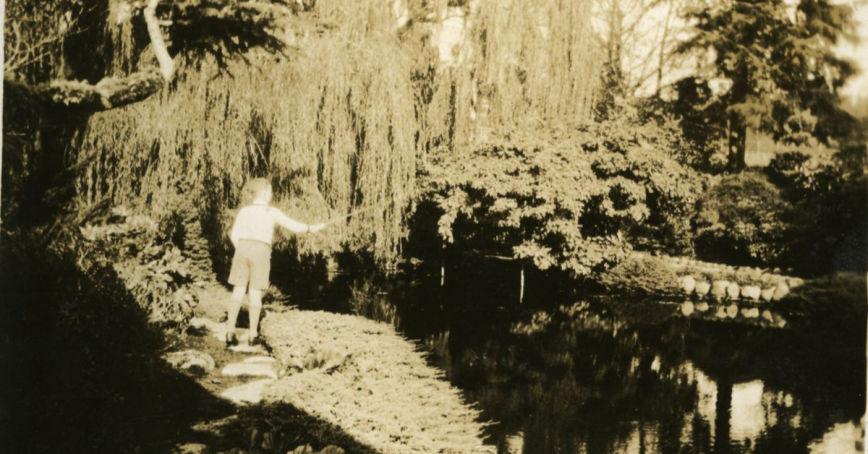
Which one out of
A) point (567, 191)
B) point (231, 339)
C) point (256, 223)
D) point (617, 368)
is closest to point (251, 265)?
point (256, 223)

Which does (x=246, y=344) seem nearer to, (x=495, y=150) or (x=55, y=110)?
(x=55, y=110)

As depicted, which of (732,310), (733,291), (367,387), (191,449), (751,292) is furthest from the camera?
(732,310)

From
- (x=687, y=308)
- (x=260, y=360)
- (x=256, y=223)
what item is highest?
(x=256, y=223)

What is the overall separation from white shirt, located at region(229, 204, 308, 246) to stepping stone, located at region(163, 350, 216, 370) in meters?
0.82

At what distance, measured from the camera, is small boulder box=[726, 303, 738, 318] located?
582cm

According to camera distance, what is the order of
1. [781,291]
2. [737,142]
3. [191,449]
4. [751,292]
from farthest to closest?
[751,292], [781,291], [737,142], [191,449]

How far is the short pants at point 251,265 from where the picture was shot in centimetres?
430

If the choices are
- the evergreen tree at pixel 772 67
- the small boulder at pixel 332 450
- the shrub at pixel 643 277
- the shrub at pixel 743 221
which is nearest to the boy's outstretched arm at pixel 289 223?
the small boulder at pixel 332 450

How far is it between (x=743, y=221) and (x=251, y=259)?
171 inches

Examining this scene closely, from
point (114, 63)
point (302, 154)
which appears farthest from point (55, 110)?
point (302, 154)

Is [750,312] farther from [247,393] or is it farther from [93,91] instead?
[93,91]

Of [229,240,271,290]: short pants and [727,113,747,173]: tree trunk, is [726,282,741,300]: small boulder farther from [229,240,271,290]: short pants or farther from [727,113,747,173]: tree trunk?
[229,240,271,290]: short pants

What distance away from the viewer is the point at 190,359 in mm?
3955

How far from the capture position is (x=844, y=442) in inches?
157
